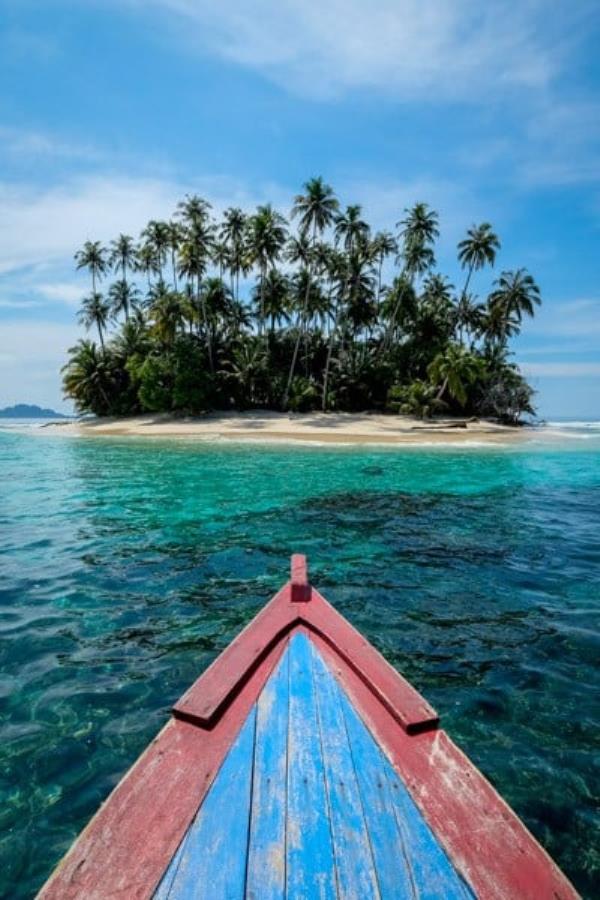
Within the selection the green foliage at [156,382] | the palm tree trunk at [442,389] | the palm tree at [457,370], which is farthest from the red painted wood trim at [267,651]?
the palm tree trunk at [442,389]

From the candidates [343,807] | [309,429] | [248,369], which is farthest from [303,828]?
[248,369]

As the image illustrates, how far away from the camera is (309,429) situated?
1721 inches

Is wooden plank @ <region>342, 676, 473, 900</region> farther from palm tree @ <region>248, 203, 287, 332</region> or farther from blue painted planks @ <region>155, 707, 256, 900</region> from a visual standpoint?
palm tree @ <region>248, 203, 287, 332</region>

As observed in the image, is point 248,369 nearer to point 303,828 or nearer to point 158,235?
point 158,235

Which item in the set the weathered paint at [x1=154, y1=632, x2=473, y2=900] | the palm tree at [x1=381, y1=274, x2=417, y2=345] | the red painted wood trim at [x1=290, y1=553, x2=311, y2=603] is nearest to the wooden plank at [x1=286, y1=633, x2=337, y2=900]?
the weathered paint at [x1=154, y1=632, x2=473, y2=900]

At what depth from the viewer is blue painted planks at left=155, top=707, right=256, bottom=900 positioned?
2096 millimetres

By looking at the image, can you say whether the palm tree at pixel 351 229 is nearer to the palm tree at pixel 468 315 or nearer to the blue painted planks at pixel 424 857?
the palm tree at pixel 468 315

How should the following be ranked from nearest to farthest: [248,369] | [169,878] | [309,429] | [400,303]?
1. [169,878]
2. [309,429]
3. [248,369]
4. [400,303]

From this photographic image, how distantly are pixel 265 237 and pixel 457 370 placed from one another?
22.3m

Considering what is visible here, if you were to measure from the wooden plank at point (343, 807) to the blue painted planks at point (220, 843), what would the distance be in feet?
1.37

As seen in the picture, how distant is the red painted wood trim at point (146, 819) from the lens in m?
2.12

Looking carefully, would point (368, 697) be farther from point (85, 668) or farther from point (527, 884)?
point (85, 668)

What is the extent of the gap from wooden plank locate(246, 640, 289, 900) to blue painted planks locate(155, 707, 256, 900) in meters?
0.05

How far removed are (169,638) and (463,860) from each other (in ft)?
15.5
